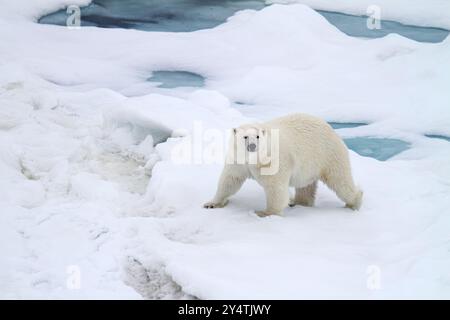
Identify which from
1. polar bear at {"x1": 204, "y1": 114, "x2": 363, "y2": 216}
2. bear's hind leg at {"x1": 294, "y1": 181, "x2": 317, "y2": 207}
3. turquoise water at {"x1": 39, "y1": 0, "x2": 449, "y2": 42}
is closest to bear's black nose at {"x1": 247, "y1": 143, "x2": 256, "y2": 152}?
polar bear at {"x1": 204, "y1": 114, "x2": 363, "y2": 216}

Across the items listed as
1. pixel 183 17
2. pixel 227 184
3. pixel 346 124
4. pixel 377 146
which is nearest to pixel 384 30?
pixel 183 17

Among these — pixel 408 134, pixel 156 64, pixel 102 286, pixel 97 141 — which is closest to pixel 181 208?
pixel 102 286

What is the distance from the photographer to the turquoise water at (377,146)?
216 inches

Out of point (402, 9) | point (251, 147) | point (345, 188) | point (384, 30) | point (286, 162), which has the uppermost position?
point (402, 9)

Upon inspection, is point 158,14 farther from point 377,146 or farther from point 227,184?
point 227,184

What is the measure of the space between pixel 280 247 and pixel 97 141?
2.36 m

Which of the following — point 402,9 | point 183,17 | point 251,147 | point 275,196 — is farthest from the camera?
point 402,9

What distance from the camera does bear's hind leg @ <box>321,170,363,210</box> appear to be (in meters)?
3.82

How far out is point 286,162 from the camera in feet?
11.9

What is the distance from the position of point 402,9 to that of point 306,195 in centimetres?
746

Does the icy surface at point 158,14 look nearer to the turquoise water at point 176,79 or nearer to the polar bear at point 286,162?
the turquoise water at point 176,79

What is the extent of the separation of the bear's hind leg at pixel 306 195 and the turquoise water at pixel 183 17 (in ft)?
19.0

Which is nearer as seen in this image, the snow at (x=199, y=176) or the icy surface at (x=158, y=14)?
the snow at (x=199, y=176)

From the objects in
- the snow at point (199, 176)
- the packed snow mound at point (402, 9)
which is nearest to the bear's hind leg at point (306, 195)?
the snow at point (199, 176)
